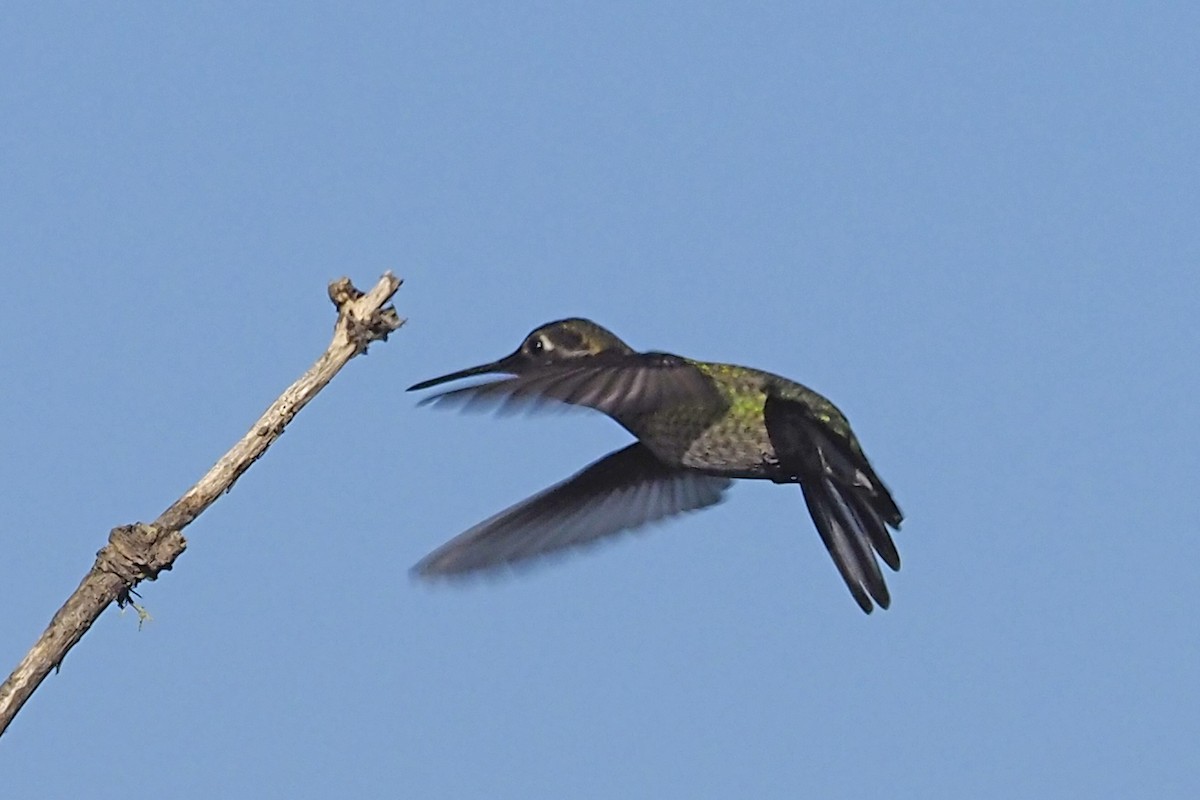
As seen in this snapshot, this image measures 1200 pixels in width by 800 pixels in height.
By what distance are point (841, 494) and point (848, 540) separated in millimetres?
321

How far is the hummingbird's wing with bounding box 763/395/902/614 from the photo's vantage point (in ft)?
28.2

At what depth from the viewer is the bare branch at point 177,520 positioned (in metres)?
5.22

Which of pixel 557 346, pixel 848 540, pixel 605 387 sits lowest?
pixel 848 540

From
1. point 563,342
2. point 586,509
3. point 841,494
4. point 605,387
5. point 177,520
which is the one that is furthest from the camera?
point 586,509

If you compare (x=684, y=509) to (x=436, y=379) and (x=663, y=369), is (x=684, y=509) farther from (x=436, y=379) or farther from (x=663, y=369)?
(x=436, y=379)

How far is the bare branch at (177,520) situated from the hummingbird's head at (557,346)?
2.96 meters

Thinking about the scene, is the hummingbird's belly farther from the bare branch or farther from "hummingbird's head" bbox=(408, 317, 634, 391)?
the bare branch

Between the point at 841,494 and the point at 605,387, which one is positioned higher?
the point at 605,387

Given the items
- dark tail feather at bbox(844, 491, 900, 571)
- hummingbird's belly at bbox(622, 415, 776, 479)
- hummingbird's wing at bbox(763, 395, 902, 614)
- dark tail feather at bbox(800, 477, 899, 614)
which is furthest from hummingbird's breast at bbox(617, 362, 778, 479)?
dark tail feather at bbox(844, 491, 900, 571)

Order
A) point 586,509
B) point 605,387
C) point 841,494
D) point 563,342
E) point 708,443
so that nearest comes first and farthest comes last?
1. point 605,387
2. point 708,443
3. point 841,494
4. point 563,342
5. point 586,509

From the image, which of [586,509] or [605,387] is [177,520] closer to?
[605,387]

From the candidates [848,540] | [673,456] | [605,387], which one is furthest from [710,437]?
[605,387]

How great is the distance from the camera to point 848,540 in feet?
28.7

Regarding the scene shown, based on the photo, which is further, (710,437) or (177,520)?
(710,437)
